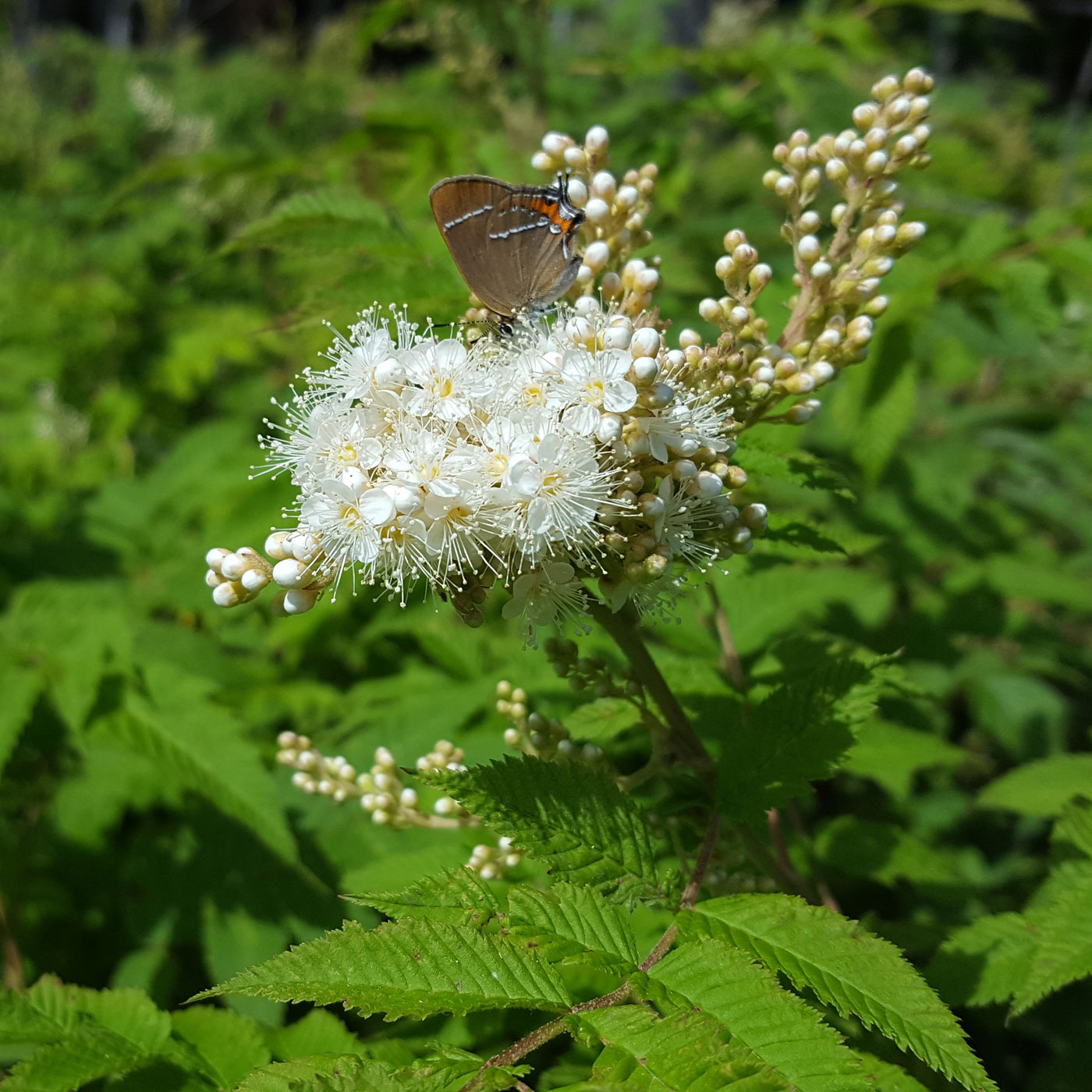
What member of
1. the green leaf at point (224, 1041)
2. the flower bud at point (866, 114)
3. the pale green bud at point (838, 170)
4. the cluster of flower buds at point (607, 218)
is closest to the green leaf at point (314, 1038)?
the green leaf at point (224, 1041)

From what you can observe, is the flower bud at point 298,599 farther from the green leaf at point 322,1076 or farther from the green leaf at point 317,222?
the green leaf at point 317,222

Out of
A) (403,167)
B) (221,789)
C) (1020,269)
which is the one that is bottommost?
(221,789)

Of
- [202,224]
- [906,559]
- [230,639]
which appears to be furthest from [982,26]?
[230,639]

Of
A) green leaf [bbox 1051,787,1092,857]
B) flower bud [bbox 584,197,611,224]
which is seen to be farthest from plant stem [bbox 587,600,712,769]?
green leaf [bbox 1051,787,1092,857]

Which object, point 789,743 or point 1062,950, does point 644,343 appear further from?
point 1062,950

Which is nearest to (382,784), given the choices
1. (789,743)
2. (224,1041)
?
(224,1041)

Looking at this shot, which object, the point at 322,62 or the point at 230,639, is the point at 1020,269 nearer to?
the point at 230,639
